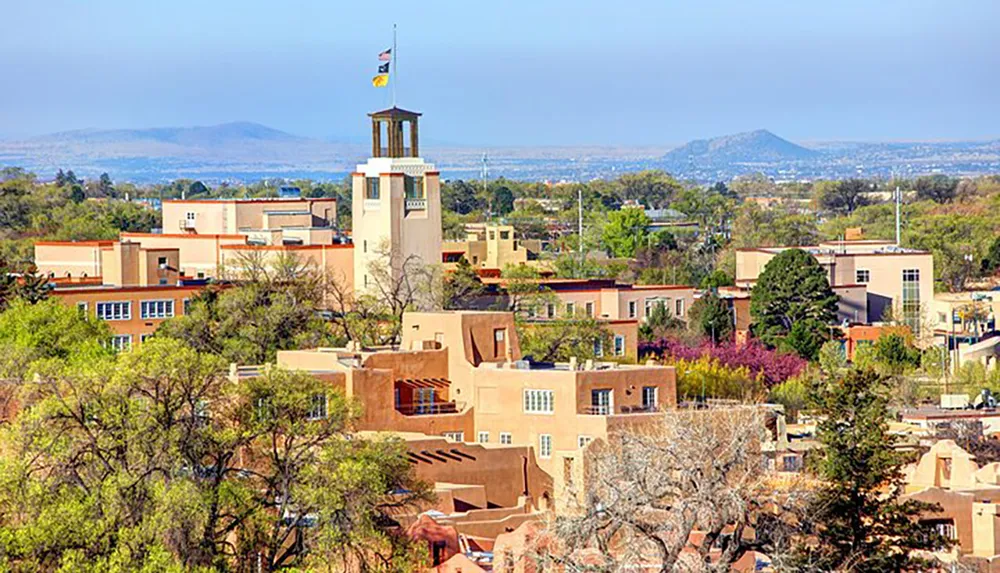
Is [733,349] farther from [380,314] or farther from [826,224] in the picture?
[826,224]

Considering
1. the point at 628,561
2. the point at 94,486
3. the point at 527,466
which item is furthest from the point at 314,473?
the point at 527,466

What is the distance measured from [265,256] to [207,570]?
52.4 m

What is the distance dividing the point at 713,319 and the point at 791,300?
358 centimetres

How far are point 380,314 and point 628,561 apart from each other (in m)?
40.8

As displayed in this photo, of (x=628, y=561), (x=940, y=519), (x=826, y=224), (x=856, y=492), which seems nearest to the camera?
(x=628, y=561)

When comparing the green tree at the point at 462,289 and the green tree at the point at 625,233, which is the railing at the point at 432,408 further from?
the green tree at the point at 625,233

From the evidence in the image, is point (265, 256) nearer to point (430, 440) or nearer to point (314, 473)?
point (430, 440)

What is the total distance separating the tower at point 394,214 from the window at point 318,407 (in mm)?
41692

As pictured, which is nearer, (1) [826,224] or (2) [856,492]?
(2) [856,492]

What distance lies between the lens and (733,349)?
8525cm

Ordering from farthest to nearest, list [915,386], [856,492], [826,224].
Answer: [826,224], [915,386], [856,492]

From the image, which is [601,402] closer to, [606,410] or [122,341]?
[606,410]

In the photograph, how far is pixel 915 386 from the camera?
7388 centimetres

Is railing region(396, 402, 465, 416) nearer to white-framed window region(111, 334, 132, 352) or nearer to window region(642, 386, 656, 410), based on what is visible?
window region(642, 386, 656, 410)
